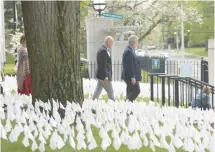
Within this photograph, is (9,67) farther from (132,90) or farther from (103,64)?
(132,90)

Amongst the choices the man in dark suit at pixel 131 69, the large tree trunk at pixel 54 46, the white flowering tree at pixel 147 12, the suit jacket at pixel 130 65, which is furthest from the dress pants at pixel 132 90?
the white flowering tree at pixel 147 12

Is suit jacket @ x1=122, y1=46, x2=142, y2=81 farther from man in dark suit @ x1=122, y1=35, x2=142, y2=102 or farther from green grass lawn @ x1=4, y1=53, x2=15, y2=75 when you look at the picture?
green grass lawn @ x1=4, y1=53, x2=15, y2=75

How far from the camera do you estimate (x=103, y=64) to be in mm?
10773

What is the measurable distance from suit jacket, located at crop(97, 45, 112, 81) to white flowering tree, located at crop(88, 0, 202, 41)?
24.8 meters

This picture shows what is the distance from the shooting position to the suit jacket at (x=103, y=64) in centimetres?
1070

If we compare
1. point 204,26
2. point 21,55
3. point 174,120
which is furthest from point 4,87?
point 204,26

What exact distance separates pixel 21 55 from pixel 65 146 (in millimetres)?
4456

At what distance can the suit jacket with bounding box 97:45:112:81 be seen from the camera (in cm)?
1070

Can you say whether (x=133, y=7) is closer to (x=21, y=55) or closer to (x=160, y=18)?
(x=160, y=18)

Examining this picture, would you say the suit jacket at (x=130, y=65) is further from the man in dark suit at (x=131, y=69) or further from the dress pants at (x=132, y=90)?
the dress pants at (x=132, y=90)

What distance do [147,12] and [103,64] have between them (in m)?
26.9

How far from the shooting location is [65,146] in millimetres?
5238

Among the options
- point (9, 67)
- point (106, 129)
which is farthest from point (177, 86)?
point (9, 67)

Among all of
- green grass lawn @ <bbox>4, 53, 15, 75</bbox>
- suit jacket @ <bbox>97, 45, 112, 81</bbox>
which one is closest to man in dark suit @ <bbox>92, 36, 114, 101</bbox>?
suit jacket @ <bbox>97, 45, 112, 81</bbox>
